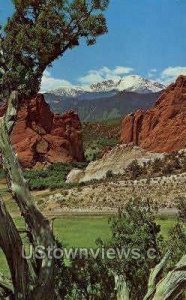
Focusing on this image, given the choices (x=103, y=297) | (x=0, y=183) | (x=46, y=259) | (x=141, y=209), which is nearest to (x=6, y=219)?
(x=46, y=259)

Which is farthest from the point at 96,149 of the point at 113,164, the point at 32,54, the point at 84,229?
the point at 32,54

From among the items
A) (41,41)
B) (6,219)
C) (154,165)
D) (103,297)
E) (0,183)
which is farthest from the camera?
(0,183)

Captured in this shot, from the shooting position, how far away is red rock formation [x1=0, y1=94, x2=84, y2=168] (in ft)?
319

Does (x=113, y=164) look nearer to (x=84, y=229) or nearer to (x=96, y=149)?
(x=84, y=229)

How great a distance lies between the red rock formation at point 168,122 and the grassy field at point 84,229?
4739 centimetres

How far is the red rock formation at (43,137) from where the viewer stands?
319 feet

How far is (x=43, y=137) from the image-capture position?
3969 inches

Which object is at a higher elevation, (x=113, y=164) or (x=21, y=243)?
(x=21, y=243)

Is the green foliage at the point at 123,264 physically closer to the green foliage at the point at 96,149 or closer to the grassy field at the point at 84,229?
the grassy field at the point at 84,229

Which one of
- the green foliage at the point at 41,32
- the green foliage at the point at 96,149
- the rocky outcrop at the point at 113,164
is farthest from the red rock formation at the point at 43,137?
the green foliage at the point at 41,32

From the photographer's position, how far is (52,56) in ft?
42.5

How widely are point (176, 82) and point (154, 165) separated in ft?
112

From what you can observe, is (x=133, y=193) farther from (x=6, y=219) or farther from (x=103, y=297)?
(x=6, y=219)

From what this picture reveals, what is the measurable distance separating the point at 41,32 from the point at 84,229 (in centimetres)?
2092
